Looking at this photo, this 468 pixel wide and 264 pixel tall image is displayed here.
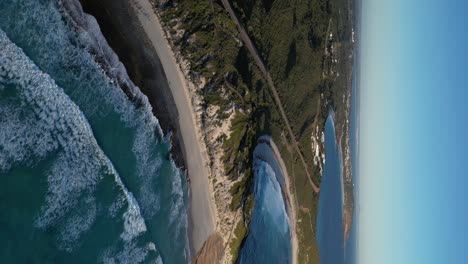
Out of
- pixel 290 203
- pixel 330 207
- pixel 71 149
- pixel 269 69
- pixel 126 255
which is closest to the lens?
pixel 71 149

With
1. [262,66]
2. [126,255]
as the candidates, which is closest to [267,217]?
[262,66]

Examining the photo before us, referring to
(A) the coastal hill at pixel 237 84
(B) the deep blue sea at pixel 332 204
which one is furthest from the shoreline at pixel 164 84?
(B) the deep blue sea at pixel 332 204

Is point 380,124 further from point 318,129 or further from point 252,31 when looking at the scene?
point 252,31

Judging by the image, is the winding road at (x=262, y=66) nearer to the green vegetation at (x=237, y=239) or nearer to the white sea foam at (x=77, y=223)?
the green vegetation at (x=237, y=239)

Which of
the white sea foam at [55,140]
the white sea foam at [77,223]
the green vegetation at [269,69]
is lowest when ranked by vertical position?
the white sea foam at [77,223]

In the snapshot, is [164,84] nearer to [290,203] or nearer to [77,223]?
[77,223]

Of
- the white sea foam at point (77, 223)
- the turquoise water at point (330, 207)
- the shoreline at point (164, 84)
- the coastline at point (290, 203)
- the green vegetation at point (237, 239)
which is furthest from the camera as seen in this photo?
the turquoise water at point (330, 207)

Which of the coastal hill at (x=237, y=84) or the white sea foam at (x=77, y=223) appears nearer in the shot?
the white sea foam at (x=77, y=223)

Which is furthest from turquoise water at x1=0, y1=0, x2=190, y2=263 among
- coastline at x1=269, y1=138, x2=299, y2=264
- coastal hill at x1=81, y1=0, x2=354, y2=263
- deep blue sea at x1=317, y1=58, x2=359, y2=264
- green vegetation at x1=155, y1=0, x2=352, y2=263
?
deep blue sea at x1=317, y1=58, x2=359, y2=264
